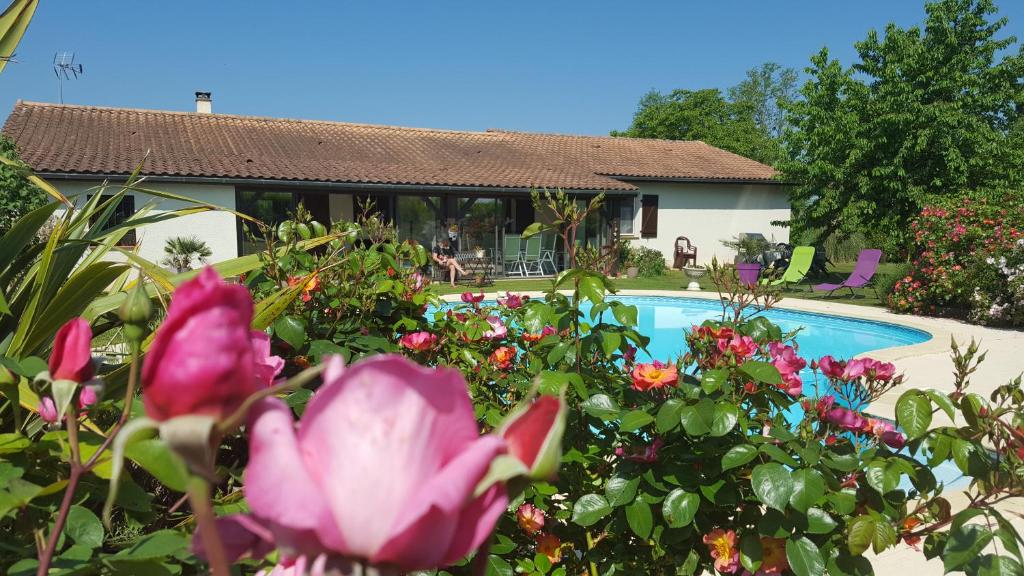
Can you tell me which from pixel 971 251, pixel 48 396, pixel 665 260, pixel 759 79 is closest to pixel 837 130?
pixel 665 260

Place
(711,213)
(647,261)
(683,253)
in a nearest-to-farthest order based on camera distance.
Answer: (647,261) < (683,253) < (711,213)

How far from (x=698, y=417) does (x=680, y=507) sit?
0.20 meters

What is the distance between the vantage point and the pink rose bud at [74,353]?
0.47m

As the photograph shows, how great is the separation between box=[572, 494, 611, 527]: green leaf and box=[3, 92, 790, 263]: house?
9930 millimetres

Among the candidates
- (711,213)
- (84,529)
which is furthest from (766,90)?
(84,529)

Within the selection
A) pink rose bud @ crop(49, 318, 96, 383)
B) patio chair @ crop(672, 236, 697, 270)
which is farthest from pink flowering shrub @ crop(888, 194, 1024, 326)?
pink rose bud @ crop(49, 318, 96, 383)

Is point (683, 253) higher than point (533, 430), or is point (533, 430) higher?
point (533, 430)

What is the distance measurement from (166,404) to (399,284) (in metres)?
1.83

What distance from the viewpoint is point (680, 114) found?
37906 millimetres

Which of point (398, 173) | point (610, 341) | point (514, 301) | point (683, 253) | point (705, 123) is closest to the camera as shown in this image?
point (610, 341)

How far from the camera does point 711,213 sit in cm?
1955

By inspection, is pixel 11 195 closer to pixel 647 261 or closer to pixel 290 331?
pixel 290 331

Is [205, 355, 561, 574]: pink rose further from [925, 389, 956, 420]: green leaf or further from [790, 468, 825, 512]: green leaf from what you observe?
[925, 389, 956, 420]: green leaf

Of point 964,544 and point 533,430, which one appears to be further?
point 964,544
